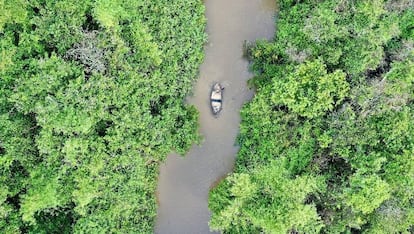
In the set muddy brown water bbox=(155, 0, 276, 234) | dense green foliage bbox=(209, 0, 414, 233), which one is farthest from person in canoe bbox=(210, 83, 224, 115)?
dense green foliage bbox=(209, 0, 414, 233)

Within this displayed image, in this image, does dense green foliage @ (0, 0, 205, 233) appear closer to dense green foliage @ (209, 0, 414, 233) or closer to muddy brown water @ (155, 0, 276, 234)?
muddy brown water @ (155, 0, 276, 234)

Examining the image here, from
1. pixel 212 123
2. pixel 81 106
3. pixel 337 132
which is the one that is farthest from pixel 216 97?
pixel 81 106

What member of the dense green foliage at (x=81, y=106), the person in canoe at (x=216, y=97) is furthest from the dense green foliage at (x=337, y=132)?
the dense green foliage at (x=81, y=106)

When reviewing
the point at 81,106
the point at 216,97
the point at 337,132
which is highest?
the point at 216,97

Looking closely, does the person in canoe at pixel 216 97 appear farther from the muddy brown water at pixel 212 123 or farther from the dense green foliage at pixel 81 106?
the dense green foliage at pixel 81 106

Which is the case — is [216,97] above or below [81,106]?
above

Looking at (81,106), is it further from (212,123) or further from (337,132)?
(337,132)

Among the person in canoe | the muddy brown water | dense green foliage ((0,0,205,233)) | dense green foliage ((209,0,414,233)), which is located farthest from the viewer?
the muddy brown water
